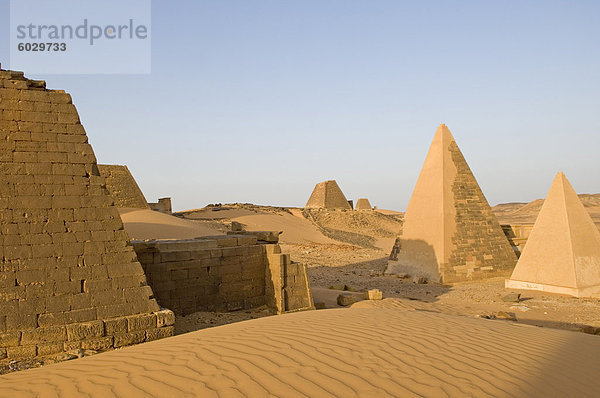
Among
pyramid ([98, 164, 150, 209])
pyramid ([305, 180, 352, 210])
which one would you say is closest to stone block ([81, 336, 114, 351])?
pyramid ([98, 164, 150, 209])

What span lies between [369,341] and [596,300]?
8.98 meters

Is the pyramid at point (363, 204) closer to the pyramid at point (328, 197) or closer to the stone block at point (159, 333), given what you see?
the pyramid at point (328, 197)

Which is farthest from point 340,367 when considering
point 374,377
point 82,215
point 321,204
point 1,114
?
point 321,204

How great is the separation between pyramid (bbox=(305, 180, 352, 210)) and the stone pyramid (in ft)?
111

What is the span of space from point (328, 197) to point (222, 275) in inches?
1238

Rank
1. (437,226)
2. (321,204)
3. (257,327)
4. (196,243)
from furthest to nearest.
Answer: (321,204) < (437,226) < (196,243) < (257,327)

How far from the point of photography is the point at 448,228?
46.1ft

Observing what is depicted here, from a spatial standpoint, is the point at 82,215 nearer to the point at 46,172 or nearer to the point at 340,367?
the point at 46,172

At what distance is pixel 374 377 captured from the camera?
3.85 m

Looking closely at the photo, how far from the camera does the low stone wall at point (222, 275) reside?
330 inches

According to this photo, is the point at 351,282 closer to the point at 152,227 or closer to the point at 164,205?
the point at 152,227

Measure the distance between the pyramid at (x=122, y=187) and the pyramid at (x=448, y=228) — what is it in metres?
12.3

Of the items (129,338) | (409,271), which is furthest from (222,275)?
(409,271)

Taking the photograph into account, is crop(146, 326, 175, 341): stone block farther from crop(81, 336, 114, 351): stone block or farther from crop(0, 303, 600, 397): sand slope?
crop(0, 303, 600, 397): sand slope
